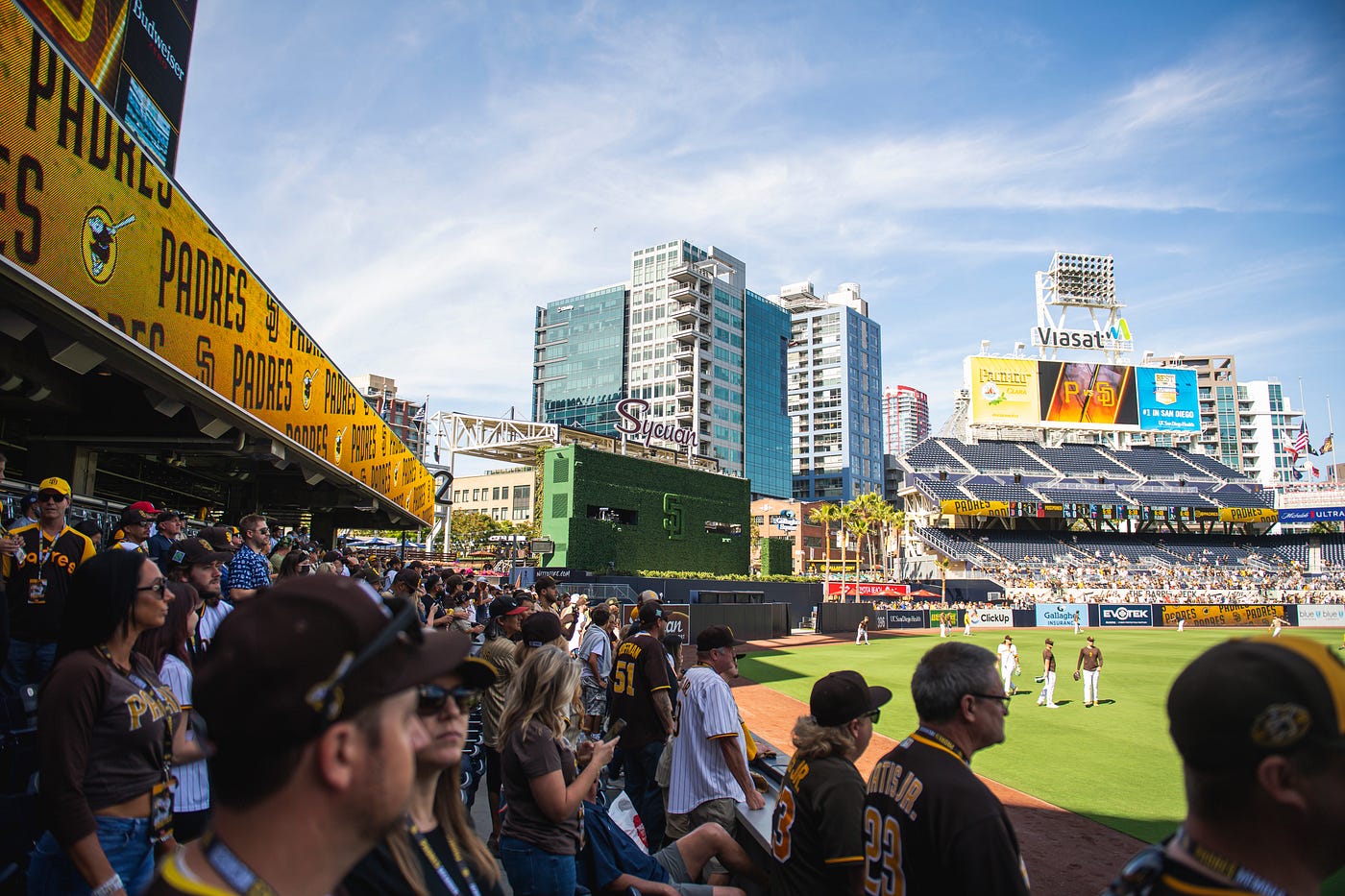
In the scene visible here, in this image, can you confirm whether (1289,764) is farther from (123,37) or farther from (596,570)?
(596,570)

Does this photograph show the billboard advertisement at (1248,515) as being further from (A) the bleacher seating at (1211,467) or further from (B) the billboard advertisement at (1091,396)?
(B) the billboard advertisement at (1091,396)

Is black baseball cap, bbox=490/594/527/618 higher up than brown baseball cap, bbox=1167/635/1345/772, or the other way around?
brown baseball cap, bbox=1167/635/1345/772

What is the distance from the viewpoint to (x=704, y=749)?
5250 mm

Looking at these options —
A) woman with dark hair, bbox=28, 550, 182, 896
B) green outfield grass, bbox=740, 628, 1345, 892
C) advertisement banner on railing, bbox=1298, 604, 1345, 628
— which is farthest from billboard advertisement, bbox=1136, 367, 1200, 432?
woman with dark hair, bbox=28, 550, 182, 896

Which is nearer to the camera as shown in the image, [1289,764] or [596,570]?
[1289,764]

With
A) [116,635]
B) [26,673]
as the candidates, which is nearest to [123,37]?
[26,673]

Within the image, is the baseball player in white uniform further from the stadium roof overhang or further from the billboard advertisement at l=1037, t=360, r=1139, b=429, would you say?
the billboard advertisement at l=1037, t=360, r=1139, b=429

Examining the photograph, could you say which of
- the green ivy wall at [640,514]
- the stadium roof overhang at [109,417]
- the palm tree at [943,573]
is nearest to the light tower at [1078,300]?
the palm tree at [943,573]

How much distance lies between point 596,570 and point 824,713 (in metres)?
33.0

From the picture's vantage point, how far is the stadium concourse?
196 ft

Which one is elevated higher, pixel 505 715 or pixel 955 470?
pixel 955 470

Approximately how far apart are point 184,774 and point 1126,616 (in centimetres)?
5305

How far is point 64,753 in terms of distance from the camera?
275 cm

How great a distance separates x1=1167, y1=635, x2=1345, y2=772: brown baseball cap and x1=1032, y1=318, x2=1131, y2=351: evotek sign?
83.1 meters
